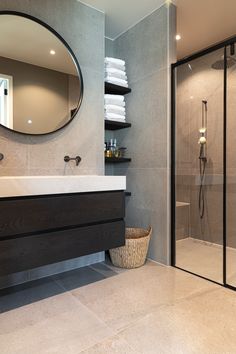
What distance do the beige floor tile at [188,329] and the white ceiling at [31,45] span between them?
1.94m

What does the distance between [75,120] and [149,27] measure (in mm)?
1139

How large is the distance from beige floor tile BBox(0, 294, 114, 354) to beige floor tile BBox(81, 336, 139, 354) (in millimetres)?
35

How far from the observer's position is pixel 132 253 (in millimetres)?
2092

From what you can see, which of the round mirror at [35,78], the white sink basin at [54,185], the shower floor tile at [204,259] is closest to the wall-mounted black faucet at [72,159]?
the round mirror at [35,78]

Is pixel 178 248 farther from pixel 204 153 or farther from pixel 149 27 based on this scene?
pixel 149 27

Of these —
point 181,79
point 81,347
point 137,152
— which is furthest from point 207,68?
point 81,347

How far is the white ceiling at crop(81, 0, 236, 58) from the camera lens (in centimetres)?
212

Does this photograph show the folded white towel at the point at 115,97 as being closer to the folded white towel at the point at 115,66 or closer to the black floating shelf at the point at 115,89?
the black floating shelf at the point at 115,89

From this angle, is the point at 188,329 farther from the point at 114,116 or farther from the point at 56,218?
the point at 114,116

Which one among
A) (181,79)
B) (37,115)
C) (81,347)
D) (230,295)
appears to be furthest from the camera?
(181,79)

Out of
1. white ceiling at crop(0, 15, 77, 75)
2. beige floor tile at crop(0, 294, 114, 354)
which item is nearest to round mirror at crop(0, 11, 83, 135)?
white ceiling at crop(0, 15, 77, 75)

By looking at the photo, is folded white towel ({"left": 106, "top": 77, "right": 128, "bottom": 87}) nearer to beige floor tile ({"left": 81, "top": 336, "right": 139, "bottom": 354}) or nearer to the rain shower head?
the rain shower head

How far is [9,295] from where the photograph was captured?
170cm

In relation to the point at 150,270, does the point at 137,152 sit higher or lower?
higher
